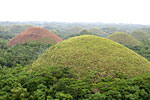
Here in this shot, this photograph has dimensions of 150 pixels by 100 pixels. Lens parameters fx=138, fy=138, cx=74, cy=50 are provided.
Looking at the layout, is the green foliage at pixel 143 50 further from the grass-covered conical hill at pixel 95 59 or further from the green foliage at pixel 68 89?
the green foliage at pixel 68 89

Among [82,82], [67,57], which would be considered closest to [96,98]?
[82,82]

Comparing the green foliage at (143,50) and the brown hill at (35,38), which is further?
the brown hill at (35,38)

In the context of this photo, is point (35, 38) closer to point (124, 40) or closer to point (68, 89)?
point (124, 40)

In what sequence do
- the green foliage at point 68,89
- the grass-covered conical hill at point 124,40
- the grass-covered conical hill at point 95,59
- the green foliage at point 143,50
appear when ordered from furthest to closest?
the grass-covered conical hill at point 124,40 < the green foliage at point 143,50 < the grass-covered conical hill at point 95,59 < the green foliage at point 68,89

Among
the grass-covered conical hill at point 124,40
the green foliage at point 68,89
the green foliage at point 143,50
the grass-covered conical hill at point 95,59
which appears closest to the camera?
the green foliage at point 68,89

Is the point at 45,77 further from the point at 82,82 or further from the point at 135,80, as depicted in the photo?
the point at 135,80

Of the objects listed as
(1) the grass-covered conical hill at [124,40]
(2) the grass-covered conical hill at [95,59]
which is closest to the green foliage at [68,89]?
(2) the grass-covered conical hill at [95,59]

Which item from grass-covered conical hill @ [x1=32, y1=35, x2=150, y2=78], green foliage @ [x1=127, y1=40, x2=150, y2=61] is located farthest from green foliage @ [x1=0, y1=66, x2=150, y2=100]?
green foliage @ [x1=127, y1=40, x2=150, y2=61]

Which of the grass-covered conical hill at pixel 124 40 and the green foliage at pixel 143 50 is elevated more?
the grass-covered conical hill at pixel 124 40

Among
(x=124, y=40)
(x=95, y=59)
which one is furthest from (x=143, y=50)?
(x=95, y=59)
